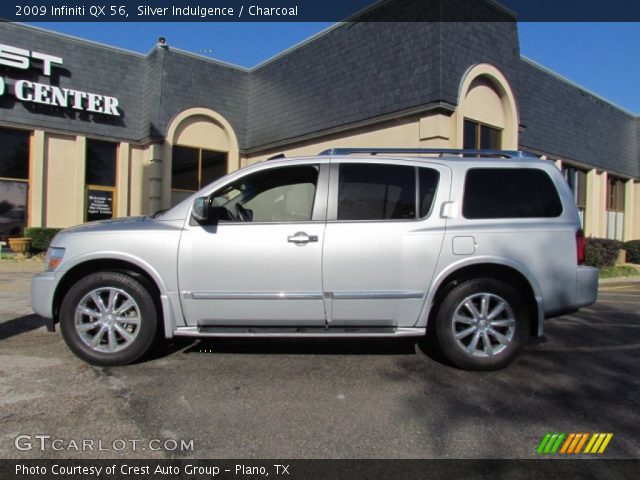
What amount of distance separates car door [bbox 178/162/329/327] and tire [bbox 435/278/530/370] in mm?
1146

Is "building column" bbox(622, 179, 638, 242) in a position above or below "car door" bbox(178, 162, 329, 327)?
above

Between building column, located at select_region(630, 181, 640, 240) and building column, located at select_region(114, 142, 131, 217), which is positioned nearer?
building column, located at select_region(114, 142, 131, 217)

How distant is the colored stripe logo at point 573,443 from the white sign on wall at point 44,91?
16.4 metres

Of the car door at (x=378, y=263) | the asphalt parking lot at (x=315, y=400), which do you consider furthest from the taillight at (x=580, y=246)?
the car door at (x=378, y=263)

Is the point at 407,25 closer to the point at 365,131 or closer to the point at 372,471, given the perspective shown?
the point at 365,131

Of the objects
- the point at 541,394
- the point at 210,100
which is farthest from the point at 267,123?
the point at 541,394

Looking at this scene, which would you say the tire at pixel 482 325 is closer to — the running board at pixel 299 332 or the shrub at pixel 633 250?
the running board at pixel 299 332

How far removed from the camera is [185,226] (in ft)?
14.2

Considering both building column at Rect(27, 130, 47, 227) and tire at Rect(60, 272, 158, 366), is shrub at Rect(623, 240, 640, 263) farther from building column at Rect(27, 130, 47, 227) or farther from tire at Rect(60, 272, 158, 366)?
building column at Rect(27, 130, 47, 227)

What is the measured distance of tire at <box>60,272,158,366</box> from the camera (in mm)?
4242

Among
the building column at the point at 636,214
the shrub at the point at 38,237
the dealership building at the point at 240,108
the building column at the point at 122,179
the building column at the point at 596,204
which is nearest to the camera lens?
the dealership building at the point at 240,108

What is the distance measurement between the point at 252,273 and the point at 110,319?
1.36 m

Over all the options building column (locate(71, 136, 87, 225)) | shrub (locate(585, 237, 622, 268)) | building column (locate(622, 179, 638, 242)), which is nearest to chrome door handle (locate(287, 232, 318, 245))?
building column (locate(71, 136, 87, 225))

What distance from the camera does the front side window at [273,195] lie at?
4.45 metres
